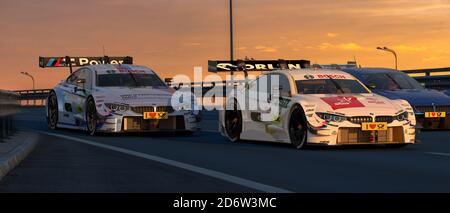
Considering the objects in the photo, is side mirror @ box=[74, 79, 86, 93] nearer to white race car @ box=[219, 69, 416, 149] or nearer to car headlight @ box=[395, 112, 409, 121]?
white race car @ box=[219, 69, 416, 149]

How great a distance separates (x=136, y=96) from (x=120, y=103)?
42 cm

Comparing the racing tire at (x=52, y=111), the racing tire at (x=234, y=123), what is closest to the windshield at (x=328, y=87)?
the racing tire at (x=234, y=123)

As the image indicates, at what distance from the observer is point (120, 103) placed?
19.2 meters

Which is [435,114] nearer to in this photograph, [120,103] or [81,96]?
[120,103]

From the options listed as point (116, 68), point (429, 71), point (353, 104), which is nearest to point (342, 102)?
point (353, 104)

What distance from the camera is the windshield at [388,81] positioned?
20.5m

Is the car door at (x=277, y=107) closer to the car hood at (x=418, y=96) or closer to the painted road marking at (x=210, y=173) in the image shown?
the painted road marking at (x=210, y=173)

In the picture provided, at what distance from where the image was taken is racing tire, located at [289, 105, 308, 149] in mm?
14502

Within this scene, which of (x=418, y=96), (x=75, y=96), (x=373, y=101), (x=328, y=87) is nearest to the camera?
(x=373, y=101)

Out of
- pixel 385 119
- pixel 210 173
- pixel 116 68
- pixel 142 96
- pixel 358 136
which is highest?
pixel 116 68

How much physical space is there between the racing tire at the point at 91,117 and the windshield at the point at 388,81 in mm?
5785

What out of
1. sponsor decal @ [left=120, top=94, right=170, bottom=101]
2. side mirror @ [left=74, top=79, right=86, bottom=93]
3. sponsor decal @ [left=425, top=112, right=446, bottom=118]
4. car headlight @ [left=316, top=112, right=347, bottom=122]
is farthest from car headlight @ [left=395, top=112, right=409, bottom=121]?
side mirror @ [left=74, top=79, right=86, bottom=93]
